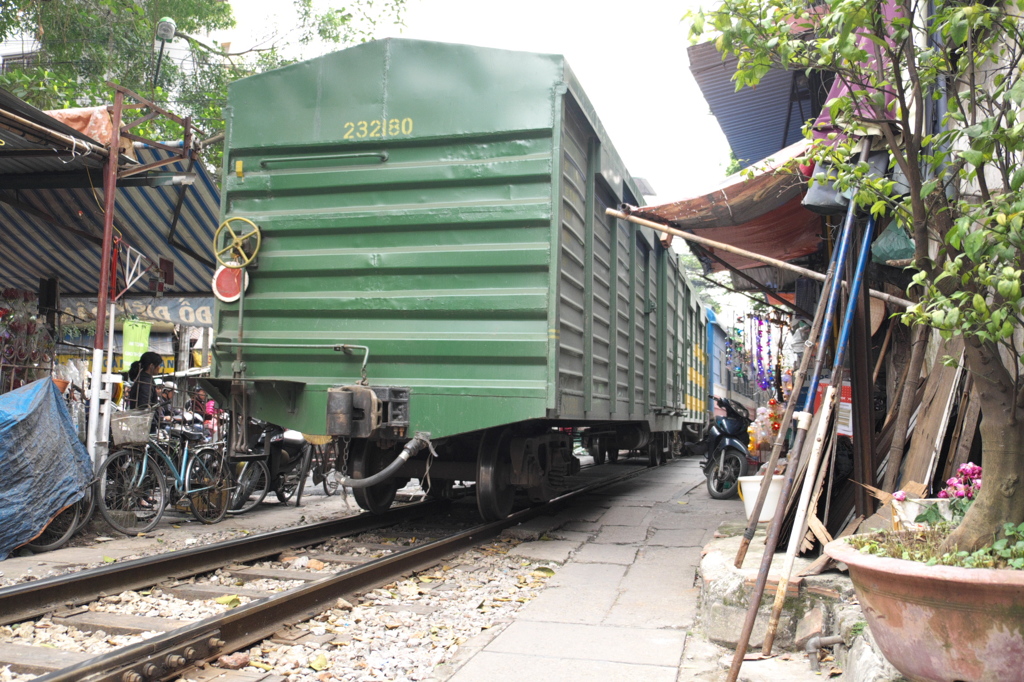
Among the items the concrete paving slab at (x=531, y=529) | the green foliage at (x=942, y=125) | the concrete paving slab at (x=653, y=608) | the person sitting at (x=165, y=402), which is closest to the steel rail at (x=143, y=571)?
the concrete paving slab at (x=531, y=529)

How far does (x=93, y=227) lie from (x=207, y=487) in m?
3.89

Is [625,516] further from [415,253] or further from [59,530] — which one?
[59,530]

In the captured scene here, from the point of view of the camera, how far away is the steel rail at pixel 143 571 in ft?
11.5

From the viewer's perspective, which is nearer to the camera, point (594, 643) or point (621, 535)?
point (594, 643)

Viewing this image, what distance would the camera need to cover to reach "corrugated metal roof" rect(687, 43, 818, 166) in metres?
8.19

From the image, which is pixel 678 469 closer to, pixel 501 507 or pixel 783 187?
pixel 501 507

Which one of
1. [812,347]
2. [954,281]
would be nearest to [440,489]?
[812,347]

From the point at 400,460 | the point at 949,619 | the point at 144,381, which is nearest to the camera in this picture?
the point at 949,619

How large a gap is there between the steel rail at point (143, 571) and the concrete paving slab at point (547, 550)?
4.65 ft

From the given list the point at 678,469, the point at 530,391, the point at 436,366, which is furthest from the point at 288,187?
the point at 678,469

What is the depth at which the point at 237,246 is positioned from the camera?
5.66m

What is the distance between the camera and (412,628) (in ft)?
12.1

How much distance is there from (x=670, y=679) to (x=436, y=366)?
2.79 meters

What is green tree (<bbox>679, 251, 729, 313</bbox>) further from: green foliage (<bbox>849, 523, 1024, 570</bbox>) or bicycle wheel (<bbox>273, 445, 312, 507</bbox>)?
bicycle wheel (<bbox>273, 445, 312, 507</bbox>)
